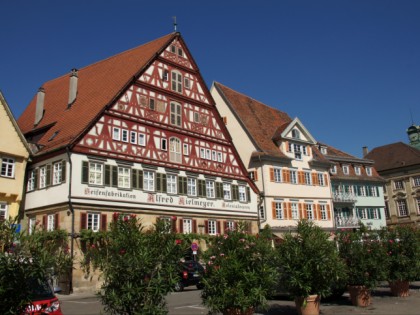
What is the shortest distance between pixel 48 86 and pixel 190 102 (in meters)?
13.5

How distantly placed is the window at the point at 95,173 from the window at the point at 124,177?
133cm

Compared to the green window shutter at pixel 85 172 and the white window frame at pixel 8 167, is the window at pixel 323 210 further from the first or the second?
the white window frame at pixel 8 167

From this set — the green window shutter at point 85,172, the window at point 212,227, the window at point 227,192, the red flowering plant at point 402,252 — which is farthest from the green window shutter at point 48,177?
the red flowering plant at point 402,252

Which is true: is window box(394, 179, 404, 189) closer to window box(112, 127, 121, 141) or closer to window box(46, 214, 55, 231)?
window box(112, 127, 121, 141)

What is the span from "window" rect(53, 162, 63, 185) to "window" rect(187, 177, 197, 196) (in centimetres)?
941

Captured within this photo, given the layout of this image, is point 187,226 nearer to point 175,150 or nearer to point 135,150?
point 175,150

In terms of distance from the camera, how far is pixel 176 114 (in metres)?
32.2

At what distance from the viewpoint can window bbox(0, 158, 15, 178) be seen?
26.5 m

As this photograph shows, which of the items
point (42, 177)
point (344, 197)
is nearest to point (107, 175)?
point (42, 177)

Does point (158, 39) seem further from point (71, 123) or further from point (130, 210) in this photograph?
point (130, 210)

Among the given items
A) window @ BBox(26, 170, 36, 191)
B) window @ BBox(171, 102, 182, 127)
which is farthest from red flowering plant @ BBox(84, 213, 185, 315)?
window @ BBox(171, 102, 182, 127)

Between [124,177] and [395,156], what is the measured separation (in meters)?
49.7

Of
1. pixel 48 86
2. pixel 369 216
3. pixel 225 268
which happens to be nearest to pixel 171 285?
pixel 225 268

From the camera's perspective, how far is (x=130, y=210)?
90.0 feet
